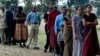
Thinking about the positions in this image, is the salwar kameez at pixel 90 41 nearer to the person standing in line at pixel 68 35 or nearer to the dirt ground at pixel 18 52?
the person standing in line at pixel 68 35

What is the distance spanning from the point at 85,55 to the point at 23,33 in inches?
250

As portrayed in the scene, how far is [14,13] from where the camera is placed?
653 inches

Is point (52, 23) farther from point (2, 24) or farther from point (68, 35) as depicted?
point (2, 24)

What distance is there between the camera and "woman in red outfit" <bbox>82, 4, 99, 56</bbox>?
960cm

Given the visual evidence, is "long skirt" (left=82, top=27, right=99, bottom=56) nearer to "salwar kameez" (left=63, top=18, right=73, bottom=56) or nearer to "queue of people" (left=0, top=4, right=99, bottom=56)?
"queue of people" (left=0, top=4, right=99, bottom=56)

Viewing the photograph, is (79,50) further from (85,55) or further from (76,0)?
(76,0)

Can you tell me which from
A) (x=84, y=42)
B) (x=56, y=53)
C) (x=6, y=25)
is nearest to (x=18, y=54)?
(x=56, y=53)

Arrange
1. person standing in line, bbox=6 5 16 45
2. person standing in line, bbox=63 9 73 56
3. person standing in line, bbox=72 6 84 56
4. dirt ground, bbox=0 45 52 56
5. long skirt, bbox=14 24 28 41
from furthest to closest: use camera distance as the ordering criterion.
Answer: person standing in line, bbox=6 5 16 45, long skirt, bbox=14 24 28 41, dirt ground, bbox=0 45 52 56, person standing in line, bbox=63 9 73 56, person standing in line, bbox=72 6 84 56

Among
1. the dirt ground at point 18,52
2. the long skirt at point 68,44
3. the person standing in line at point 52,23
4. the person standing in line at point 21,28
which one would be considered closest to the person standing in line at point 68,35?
the long skirt at point 68,44

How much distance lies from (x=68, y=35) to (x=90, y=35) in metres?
1.12

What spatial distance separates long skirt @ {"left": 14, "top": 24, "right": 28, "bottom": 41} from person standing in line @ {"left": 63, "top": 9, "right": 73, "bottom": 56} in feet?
16.5

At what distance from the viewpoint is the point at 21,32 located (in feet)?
51.3

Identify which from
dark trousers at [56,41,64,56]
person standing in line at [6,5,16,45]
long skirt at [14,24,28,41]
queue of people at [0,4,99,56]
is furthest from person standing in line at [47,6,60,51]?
person standing in line at [6,5,16,45]

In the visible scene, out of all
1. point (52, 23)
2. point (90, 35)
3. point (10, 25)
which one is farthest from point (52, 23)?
point (10, 25)
